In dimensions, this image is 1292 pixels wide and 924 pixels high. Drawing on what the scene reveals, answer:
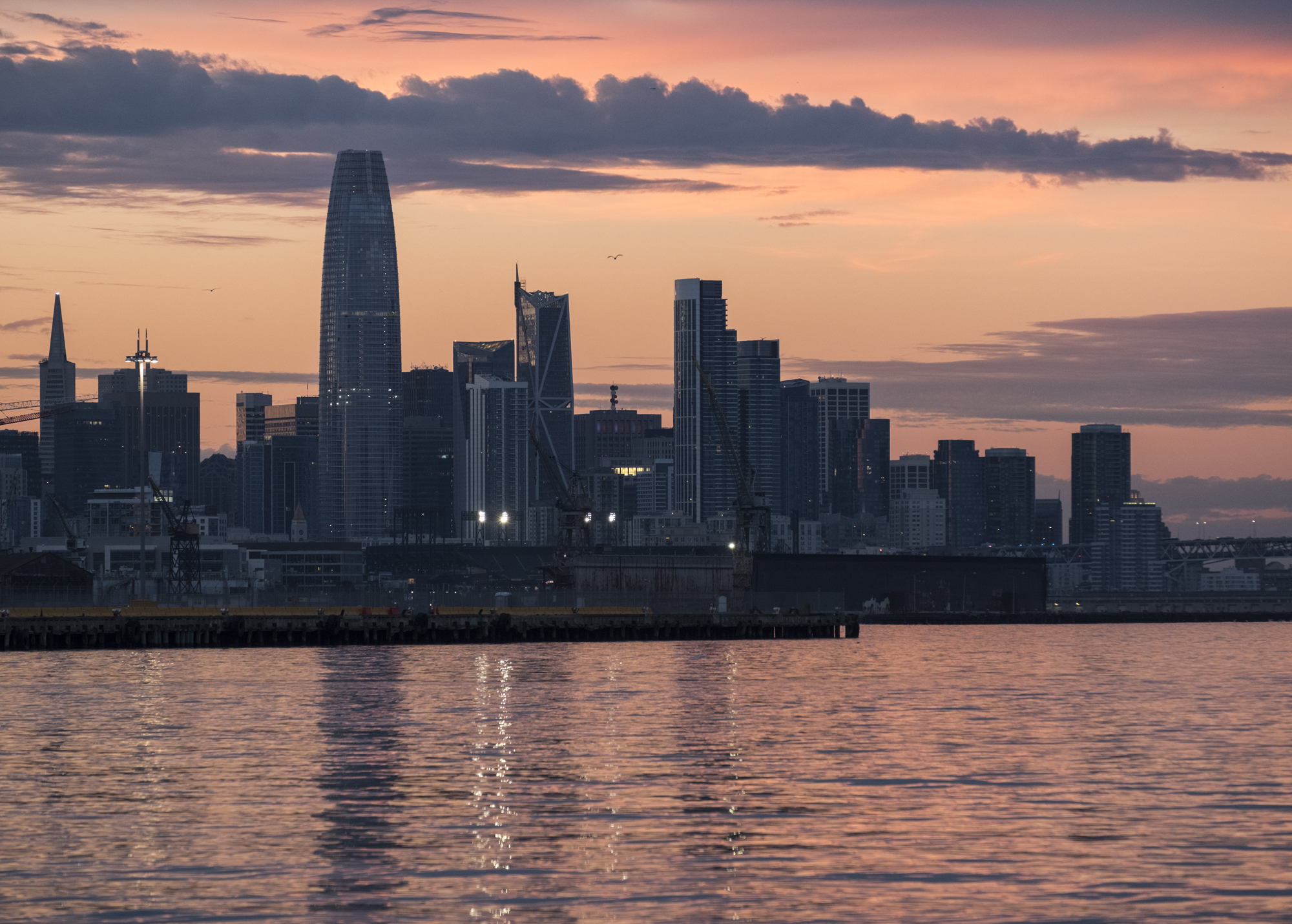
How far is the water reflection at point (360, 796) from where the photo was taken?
131 feet

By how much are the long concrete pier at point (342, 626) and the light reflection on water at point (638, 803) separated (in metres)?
48.4

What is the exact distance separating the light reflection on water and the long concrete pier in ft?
159

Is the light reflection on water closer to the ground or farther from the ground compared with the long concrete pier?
farther from the ground

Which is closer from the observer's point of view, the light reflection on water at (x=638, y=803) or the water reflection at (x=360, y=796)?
the light reflection on water at (x=638, y=803)

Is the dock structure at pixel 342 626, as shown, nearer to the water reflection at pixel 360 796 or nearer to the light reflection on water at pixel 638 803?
the light reflection on water at pixel 638 803

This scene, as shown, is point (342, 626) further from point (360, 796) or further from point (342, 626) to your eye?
point (360, 796)

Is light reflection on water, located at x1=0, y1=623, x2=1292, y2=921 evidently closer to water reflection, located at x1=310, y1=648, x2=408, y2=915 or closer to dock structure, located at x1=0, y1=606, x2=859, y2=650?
water reflection, located at x1=310, y1=648, x2=408, y2=915

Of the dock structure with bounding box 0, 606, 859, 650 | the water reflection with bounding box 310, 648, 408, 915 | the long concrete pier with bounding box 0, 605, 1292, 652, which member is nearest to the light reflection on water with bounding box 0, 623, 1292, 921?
the water reflection with bounding box 310, 648, 408, 915

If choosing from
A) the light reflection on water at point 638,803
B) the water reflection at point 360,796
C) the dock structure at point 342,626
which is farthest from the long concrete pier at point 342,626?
the water reflection at point 360,796

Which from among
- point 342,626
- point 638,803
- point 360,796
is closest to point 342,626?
point 342,626

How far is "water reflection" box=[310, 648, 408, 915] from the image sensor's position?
131 feet

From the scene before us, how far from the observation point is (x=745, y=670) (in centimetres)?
12256

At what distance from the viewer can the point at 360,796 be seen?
5469 cm

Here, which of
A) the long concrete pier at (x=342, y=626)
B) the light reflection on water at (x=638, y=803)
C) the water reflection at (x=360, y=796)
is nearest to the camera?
the light reflection on water at (x=638, y=803)
